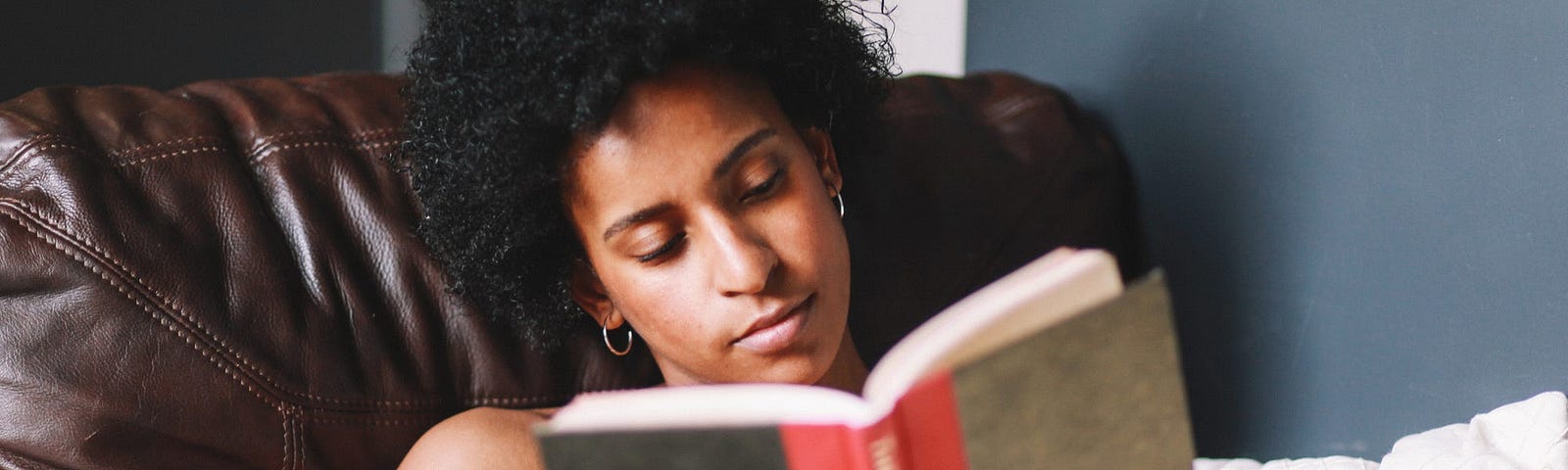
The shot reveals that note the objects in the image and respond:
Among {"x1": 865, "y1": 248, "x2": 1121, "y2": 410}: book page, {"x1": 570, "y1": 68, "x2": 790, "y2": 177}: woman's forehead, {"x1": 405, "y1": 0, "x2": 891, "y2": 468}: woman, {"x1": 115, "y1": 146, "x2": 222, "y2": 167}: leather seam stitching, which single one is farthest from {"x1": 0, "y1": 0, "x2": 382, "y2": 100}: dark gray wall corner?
{"x1": 865, "y1": 248, "x2": 1121, "y2": 410}: book page

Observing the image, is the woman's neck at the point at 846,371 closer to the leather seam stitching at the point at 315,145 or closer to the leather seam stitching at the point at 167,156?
the leather seam stitching at the point at 315,145

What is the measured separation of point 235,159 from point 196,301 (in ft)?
0.51

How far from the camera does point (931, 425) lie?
63cm

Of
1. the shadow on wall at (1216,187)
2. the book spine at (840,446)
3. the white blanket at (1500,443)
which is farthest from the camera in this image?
the shadow on wall at (1216,187)

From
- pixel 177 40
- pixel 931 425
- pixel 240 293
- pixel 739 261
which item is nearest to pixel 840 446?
pixel 931 425

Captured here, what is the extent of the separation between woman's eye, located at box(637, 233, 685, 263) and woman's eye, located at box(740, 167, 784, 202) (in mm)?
68

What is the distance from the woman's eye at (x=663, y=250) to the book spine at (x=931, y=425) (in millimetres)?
419

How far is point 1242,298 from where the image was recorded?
4.32ft

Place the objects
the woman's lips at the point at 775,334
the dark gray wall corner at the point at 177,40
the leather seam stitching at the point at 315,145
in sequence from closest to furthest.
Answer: the woman's lips at the point at 775,334 < the leather seam stitching at the point at 315,145 < the dark gray wall corner at the point at 177,40

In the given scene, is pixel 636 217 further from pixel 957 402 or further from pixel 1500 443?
pixel 1500 443

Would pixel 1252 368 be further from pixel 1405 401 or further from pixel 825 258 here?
pixel 825 258

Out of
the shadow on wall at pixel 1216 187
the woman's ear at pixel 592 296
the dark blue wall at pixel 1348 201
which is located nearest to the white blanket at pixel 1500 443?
the dark blue wall at pixel 1348 201

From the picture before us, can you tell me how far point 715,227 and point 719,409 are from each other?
0.38 meters

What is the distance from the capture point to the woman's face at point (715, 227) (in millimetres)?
976
